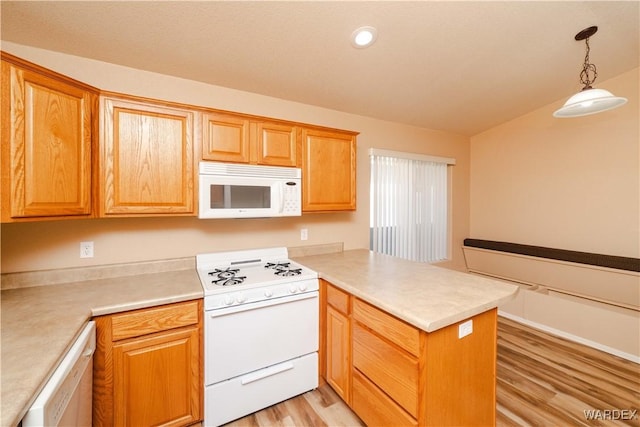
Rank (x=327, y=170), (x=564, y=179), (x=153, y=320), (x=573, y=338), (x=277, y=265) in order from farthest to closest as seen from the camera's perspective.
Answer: (x=564, y=179)
(x=573, y=338)
(x=327, y=170)
(x=277, y=265)
(x=153, y=320)

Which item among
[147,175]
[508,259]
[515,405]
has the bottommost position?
[515,405]

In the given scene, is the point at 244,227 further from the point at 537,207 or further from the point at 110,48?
the point at 537,207

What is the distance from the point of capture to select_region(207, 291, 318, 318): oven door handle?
159 centimetres

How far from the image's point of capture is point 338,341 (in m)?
1.82

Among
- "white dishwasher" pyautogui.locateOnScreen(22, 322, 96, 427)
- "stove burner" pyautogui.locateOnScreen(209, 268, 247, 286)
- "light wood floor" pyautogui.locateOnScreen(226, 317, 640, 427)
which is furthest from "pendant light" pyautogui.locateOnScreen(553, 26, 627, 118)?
"white dishwasher" pyautogui.locateOnScreen(22, 322, 96, 427)

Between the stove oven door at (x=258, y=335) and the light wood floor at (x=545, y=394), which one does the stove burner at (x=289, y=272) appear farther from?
the light wood floor at (x=545, y=394)

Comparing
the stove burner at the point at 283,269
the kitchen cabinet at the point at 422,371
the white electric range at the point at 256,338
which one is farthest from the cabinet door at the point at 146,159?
the kitchen cabinet at the point at 422,371

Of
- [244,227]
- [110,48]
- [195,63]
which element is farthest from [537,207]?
[110,48]

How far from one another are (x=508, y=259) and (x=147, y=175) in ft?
13.2

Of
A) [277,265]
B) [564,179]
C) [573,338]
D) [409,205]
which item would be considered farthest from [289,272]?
[564,179]

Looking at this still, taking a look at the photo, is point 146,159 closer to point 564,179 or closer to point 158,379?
point 158,379

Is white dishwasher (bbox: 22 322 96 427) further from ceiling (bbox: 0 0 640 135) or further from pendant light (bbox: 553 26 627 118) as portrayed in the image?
pendant light (bbox: 553 26 627 118)

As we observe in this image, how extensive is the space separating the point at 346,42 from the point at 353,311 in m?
1.80

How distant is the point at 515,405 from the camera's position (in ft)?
6.07
